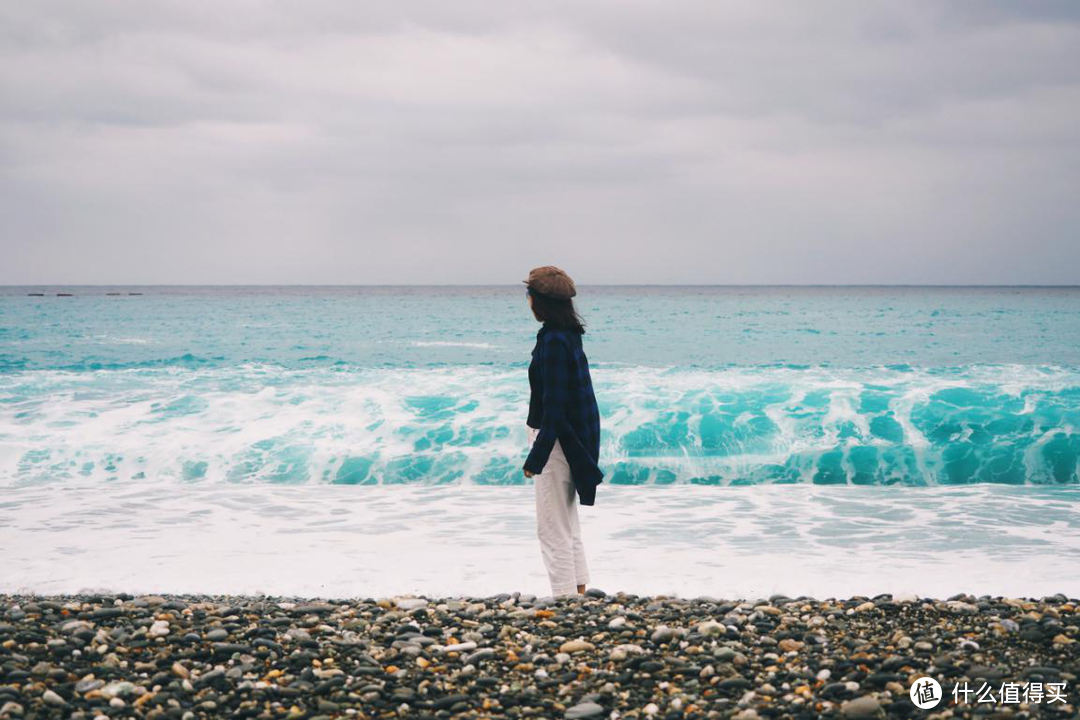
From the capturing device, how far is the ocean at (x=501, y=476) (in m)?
7.57

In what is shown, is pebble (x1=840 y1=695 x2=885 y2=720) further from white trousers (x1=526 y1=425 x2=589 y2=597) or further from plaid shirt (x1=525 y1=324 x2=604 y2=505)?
white trousers (x1=526 y1=425 x2=589 y2=597)

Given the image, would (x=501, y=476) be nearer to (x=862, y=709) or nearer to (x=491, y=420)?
(x=491, y=420)

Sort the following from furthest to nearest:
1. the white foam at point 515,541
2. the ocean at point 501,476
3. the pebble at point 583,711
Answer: the ocean at point 501,476
the white foam at point 515,541
the pebble at point 583,711

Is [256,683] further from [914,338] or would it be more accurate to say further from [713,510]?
[914,338]

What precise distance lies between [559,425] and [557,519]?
0.69 m

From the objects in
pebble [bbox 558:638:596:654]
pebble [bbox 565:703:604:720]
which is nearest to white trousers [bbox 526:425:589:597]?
pebble [bbox 558:638:596:654]

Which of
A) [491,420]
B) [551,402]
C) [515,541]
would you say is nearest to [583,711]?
[551,402]

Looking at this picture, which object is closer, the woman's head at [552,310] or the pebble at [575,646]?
the pebble at [575,646]

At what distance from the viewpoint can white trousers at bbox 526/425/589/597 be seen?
5.79 meters

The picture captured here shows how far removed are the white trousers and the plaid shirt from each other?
0.26 feet

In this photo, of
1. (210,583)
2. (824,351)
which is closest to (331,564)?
(210,583)

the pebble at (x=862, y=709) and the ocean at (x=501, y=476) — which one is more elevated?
the pebble at (x=862, y=709)

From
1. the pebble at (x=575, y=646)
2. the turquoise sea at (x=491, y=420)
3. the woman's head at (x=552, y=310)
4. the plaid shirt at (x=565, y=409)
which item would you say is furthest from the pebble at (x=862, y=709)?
the turquoise sea at (x=491, y=420)

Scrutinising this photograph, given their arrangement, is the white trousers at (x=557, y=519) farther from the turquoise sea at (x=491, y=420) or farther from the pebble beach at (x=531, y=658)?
the turquoise sea at (x=491, y=420)
